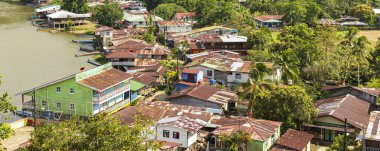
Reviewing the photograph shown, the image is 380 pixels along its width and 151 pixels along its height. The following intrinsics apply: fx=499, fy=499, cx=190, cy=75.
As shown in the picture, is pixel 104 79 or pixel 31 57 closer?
pixel 104 79

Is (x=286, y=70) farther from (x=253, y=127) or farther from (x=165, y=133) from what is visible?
(x=165, y=133)

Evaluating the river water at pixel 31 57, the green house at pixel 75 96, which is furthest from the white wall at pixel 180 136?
the river water at pixel 31 57

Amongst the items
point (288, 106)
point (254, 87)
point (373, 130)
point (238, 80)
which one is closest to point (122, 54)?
point (238, 80)

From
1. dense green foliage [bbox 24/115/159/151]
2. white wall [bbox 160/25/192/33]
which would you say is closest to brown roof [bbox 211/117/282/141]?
dense green foliage [bbox 24/115/159/151]

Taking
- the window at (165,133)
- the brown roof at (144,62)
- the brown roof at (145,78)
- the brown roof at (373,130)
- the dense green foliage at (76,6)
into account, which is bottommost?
the window at (165,133)

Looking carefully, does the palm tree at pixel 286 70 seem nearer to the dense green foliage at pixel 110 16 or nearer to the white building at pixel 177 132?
the white building at pixel 177 132

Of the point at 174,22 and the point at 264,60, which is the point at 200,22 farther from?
the point at 264,60

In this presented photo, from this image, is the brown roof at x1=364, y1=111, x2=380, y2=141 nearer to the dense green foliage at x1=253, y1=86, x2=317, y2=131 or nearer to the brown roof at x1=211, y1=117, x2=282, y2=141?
the dense green foliage at x1=253, y1=86, x2=317, y2=131
